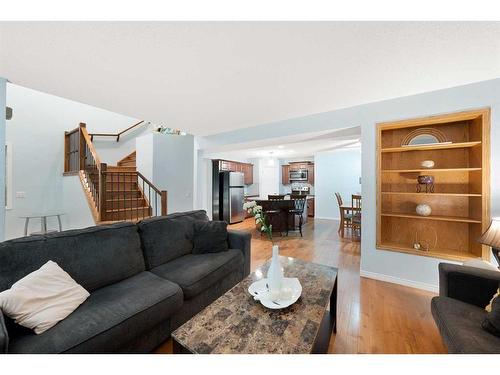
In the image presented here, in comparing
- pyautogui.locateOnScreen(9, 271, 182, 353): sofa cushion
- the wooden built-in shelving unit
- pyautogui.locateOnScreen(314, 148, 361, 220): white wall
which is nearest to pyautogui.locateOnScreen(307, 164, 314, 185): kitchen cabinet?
pyautogui.locateOnScreen(314, 148, 361, 220): white wall

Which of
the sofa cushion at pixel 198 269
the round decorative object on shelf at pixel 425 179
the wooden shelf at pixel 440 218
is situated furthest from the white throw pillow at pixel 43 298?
the round decorative object on shelf at pixel 425 179

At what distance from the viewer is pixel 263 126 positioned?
11.7 feet

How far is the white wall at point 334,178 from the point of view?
6277mm

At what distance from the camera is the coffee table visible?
94 cm

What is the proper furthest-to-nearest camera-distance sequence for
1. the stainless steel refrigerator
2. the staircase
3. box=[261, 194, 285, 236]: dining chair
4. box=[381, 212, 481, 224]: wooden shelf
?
the stainless steel refrigerator < the staircase < box=[261, 194, 285, 236]: dining chair < box=[381, 212, 481, 224]: wooden shelf

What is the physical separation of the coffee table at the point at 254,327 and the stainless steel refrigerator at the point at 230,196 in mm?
4470

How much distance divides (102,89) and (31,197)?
383cm

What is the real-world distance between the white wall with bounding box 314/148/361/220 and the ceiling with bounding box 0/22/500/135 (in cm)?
413

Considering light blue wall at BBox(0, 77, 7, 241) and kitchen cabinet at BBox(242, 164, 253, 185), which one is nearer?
light blue wall at BBox(0, 77, 7, 241)

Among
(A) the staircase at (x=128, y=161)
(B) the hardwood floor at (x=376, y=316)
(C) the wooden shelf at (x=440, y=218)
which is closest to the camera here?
(B) the hardwood floor at (x=376, y=316)

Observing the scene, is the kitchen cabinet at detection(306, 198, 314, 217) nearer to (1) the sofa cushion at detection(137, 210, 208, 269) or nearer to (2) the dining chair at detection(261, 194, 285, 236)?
(2) the dining chair at detection(261, 194, 285, 236)

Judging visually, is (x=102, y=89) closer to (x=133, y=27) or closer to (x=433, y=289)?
(x=133, y=27)

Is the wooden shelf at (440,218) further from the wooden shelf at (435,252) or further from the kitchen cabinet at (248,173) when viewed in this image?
the kitchen cabinet at (248,173)
